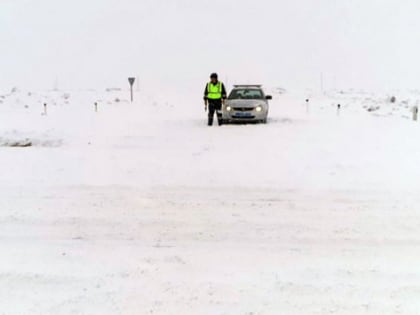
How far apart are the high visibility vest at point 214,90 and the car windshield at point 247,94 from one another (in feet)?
8.09

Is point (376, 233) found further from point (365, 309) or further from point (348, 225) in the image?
point (365, 309)

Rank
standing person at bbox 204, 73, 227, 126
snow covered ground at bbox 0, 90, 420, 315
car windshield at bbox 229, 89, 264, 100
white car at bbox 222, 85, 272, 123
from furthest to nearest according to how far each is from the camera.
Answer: car windshield at bbox 229, 89, 264, 100, white car at bbox 222, 85, 272, 123, standing person at bbox 204, 73, 227, 126, snow covered ground at bbox 0, 90, 420, 315

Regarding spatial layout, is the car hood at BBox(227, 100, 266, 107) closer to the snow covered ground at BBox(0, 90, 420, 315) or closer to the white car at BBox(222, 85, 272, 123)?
the white car at BBox(222, 85, 272, 123)

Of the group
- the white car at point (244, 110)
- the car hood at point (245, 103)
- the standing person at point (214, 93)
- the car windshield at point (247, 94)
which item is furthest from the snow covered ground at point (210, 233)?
the car windshield at point (247, 94)

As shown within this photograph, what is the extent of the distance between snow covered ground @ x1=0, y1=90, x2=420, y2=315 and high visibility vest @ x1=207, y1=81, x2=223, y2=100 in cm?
729

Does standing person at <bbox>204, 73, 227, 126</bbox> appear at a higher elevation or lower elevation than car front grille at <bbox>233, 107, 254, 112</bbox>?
higher

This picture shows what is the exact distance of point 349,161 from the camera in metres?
10.8

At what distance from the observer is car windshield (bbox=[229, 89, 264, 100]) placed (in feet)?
70.0

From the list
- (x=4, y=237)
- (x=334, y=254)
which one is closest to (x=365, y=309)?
(x=334, y=254)

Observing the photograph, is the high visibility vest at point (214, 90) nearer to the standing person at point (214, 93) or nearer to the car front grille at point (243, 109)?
the standing person at point (214, 93)

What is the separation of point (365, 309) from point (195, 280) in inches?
54.3

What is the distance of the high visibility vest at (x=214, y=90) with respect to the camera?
18766mm

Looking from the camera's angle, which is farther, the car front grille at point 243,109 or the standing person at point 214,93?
the car front grille at point 243,109

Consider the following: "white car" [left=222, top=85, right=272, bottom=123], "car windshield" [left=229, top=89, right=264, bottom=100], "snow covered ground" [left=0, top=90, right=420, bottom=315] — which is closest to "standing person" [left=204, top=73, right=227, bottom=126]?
"white car" [left=222, top=85, right=272, bottom=123]
